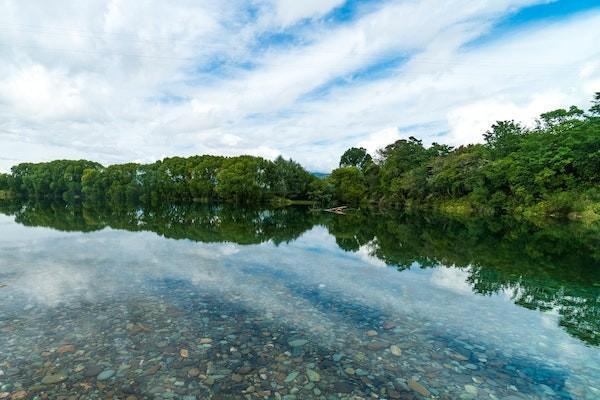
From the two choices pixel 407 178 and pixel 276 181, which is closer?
pixel 407 178

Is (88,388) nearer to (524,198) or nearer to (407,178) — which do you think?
(524,198)

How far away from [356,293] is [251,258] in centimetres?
774

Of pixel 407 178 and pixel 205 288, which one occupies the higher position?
pixel 407 178

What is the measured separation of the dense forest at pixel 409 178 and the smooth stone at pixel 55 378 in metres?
57.1

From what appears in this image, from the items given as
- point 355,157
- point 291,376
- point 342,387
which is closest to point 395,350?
point 342,387

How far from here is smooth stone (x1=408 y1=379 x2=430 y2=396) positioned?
5902 millimetres

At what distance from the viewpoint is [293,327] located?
878cm

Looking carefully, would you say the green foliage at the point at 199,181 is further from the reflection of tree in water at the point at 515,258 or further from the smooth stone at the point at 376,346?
the smooth stone at the point at 376,346

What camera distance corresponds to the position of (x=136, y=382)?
19.8ft

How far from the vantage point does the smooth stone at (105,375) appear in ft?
20.2

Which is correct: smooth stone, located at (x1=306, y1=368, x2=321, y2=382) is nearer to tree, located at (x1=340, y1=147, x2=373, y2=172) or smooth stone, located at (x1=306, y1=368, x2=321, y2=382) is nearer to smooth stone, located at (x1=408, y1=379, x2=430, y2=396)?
smooth stone, located at (x1=408, y1=379, x2=430, y2=396)

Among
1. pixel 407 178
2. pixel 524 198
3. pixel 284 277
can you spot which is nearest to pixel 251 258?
pixel 284 277

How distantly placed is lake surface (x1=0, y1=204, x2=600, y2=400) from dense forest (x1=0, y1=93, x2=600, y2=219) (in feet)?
135

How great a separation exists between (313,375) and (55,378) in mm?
4963
